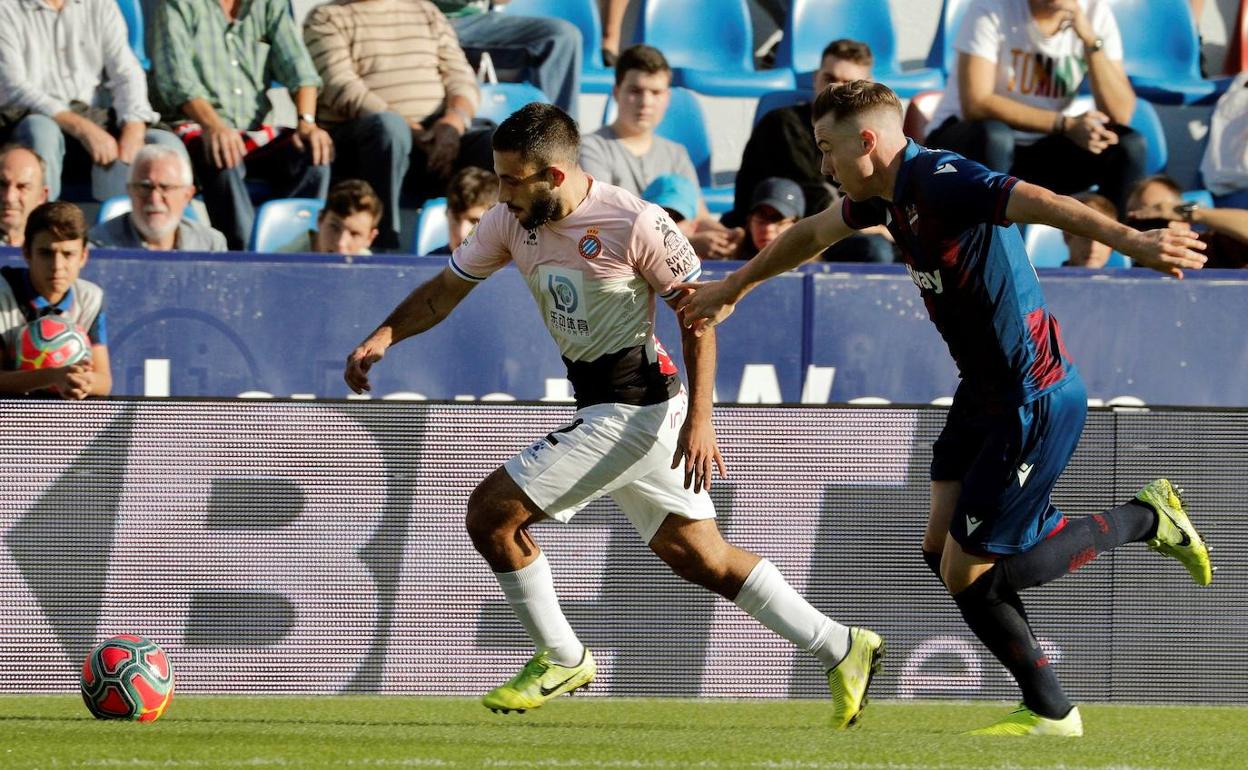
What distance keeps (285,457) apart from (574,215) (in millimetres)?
1841

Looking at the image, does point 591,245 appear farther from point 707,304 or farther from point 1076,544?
point 1076,544

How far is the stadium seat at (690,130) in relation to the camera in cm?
1107

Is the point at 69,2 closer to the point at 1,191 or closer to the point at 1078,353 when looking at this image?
the point at 1,191

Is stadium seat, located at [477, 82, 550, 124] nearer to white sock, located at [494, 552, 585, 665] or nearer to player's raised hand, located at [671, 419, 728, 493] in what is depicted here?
white sock, located at [494, 552, 585, 665]

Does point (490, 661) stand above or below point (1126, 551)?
below

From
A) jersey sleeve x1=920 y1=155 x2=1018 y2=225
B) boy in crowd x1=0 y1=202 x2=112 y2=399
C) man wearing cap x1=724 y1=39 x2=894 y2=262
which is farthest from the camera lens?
man wearing cap x1=724 y1=39 x2=894 y2=262

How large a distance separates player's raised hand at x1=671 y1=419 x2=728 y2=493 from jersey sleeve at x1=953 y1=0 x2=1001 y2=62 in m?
4.92

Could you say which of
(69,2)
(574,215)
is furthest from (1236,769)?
(69,2)

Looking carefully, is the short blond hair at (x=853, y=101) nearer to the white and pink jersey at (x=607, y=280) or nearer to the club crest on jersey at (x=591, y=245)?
the white and pink jersey at (x=607, y=280)

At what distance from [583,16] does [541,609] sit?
275 inches

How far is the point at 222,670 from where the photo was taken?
6684 millimetres

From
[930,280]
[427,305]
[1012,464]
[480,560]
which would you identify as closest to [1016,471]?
[1012,464]

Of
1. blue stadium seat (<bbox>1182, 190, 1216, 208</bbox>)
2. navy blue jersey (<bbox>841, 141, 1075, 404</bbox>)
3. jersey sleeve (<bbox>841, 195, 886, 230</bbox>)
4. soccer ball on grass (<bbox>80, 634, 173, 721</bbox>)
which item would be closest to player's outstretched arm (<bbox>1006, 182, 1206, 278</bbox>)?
navy blue jersey (<bbox>841, 141, 1075, 404</bbox>)

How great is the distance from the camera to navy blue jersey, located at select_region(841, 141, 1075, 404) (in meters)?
5.06
